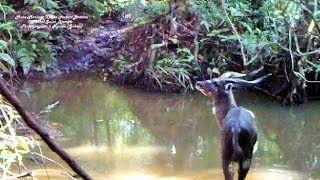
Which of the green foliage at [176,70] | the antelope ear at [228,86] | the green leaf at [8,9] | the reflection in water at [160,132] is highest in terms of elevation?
the green leaf at [8,9]

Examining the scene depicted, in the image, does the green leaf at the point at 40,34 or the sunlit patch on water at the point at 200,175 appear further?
the green leaf at the point at 40,34

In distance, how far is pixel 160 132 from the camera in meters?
6.17

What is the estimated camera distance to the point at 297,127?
21.0 feet

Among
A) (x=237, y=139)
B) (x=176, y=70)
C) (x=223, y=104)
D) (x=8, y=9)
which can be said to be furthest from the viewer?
(x=8, y=9)

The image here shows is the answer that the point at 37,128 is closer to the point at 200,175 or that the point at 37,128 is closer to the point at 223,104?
the point at 223,104

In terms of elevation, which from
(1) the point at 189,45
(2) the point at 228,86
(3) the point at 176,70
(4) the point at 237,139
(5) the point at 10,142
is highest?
(5) the point at 10,142

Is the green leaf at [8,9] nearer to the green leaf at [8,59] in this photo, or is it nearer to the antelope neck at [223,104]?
the green leaf at [8,59]

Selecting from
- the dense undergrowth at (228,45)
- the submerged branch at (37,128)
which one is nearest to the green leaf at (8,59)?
the submerged branch at (37,128)

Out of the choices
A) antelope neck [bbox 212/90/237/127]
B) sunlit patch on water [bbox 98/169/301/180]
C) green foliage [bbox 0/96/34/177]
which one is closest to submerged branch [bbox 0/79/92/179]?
green foliage [bbox 0/96/34/177]

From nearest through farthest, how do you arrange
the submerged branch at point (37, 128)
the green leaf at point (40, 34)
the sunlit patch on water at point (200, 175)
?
1. the submerged branch at point (37, 128)
2. the sunlit patch on water at point (200, 175)
3. the green leaf at point (40, 34)

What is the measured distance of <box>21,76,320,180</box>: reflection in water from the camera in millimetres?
5012

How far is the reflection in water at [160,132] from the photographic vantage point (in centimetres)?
501

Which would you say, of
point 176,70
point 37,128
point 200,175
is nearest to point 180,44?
point 176,70

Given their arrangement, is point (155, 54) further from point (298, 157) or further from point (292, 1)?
point (298, 157)
